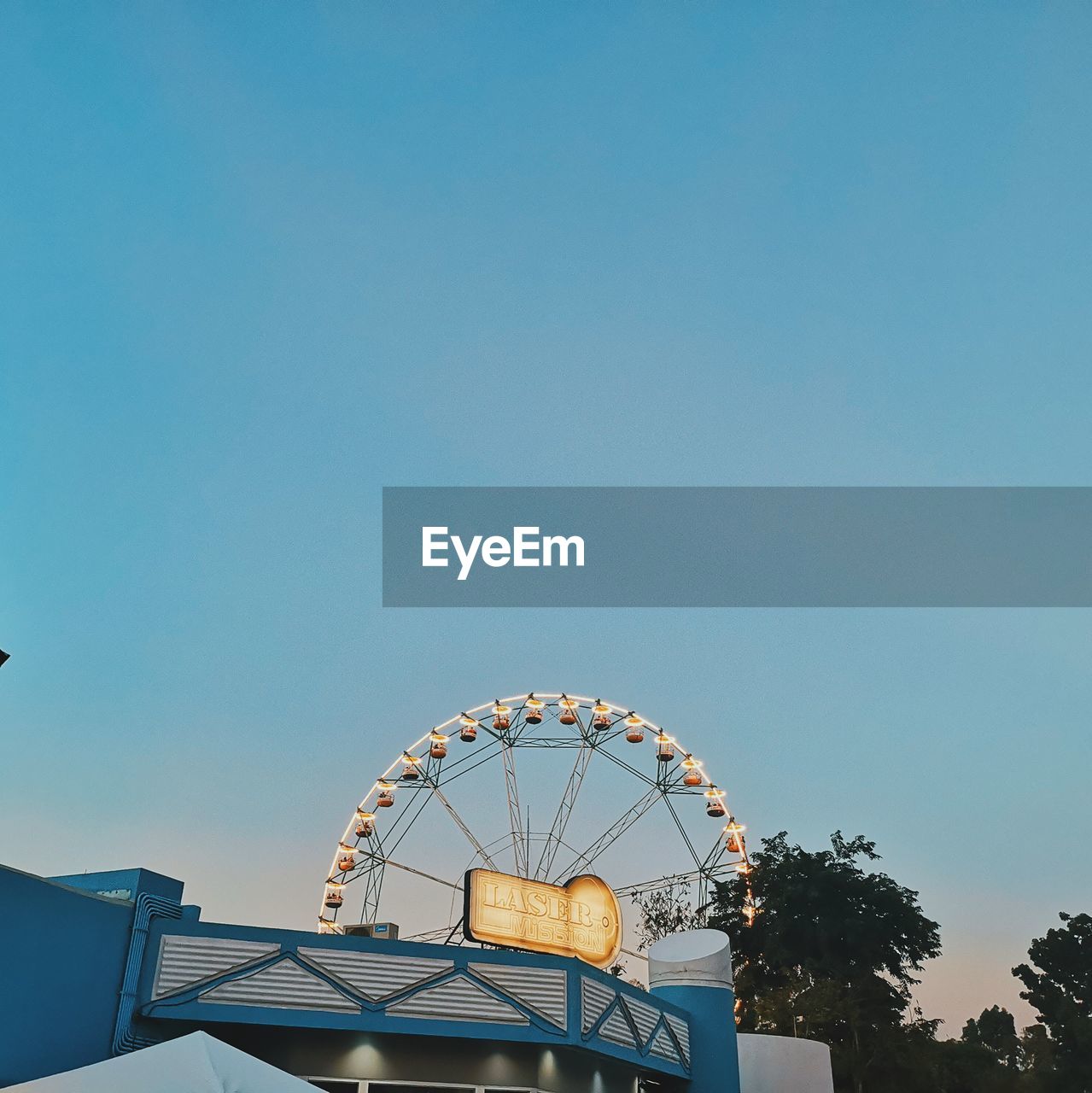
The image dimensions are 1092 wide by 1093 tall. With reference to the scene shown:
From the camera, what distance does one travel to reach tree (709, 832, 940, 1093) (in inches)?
1567

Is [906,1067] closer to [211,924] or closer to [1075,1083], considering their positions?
[1075,1083]

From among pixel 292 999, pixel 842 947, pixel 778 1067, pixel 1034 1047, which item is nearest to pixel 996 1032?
pixel 1034 1047

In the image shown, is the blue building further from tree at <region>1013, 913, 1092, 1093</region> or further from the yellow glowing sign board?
tree at <region>1013, 913, 1092, 1093</region>

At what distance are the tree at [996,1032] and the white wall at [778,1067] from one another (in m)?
55.3

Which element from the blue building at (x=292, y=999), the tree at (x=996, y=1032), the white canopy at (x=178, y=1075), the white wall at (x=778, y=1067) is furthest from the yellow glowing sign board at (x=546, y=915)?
the tree at (x=996, y=1032)

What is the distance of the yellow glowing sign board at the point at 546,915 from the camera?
16.6 m

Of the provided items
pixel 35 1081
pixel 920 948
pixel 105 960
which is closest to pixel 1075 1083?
pixel 920 948

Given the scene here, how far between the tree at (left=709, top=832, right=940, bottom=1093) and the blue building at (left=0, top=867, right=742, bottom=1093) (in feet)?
88.5

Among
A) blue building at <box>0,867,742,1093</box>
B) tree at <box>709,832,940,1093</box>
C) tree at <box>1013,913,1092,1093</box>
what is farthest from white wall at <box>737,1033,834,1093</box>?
tree at <box>1013,913,1092,1093</box>

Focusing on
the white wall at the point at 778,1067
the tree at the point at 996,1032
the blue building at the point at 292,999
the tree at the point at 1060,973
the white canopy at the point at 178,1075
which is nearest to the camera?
the white canopy at the point at 178,1075

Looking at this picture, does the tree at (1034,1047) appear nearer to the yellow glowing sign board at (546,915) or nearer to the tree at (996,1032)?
the tree at (996,1032)

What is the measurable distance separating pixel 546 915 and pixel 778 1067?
526 cm

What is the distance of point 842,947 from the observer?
146ft

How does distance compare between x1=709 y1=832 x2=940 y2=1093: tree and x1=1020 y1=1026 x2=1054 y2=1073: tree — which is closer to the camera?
x1=709 y1=832 x2=940 y2=1093: tree
